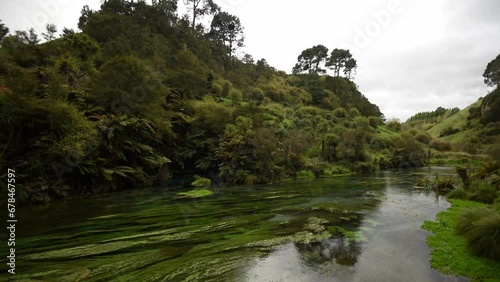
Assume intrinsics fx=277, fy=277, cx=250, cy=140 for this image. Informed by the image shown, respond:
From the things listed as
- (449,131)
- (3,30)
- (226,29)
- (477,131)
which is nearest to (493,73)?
(449,131)

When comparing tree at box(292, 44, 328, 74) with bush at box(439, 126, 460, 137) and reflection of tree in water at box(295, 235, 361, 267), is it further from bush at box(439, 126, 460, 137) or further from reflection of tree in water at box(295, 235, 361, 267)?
reflection of tree in water at box(295, 235, 361, 267)

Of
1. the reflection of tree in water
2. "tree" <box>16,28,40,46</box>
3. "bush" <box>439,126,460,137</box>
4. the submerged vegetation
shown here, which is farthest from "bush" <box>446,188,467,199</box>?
"bush" <box>439,126,460,137</box>

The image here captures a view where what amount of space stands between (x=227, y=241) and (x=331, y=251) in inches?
96.6

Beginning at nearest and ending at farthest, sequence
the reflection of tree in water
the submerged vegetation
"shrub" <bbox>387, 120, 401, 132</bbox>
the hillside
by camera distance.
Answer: the submerged vegetation < the reflection of tree in water < the hillside < "shrub" <bbox>387, 120, 401, 132</bbox>

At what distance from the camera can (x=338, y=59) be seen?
62.7 meters

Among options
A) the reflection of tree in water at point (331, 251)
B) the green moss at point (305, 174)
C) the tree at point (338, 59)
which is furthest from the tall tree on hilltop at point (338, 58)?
the reflection of tree in water at point (331, 251)

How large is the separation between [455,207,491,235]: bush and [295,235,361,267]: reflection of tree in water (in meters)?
2.53

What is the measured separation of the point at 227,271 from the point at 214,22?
50.0m

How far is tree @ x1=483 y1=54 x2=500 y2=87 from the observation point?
58531mm

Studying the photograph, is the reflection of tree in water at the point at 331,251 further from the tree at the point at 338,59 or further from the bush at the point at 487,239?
the tree at the point at 338,59

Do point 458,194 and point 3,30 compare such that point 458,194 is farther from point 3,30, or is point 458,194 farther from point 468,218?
point 3,30

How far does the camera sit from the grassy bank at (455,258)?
4.75 metres

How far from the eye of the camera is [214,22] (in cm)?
4891

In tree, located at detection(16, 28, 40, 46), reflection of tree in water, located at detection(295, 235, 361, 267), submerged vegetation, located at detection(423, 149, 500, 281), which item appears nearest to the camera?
submerged vegetation, located at detection(423, 149, 500, 281)
